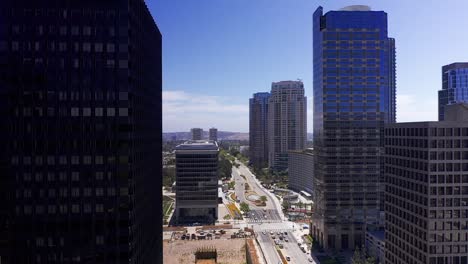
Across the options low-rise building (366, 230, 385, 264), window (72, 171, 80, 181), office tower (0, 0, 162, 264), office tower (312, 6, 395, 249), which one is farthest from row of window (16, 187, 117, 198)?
office tower (312, 6, 395, 249)

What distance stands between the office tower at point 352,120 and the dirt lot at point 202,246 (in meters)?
38.1

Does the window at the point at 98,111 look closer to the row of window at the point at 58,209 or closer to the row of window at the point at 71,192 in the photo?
the row of window at the point at 71,192

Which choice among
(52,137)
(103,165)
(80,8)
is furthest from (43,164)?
(80,8)

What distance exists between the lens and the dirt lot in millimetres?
141500

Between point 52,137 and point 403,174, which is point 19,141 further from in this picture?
point 403,174

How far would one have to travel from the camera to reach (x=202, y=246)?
6132 inches

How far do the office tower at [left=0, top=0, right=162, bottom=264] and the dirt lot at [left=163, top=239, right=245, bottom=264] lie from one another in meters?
74.5

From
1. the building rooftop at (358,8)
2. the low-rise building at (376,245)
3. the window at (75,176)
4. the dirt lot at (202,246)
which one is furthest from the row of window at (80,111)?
the building rooftop at (358,8)

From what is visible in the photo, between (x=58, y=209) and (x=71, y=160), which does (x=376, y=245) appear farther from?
(x=71, y=160)

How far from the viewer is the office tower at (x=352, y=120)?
155m

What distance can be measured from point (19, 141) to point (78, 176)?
A: 496 inches

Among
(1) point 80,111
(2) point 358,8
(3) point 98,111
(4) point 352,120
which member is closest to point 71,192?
(1) point 80,111

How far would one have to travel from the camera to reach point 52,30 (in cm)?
7006

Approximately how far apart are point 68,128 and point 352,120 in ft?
386
